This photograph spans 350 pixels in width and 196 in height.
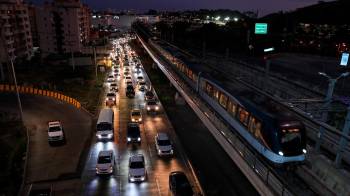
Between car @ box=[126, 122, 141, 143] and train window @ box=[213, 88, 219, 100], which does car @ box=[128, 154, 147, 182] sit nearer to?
car @ box=[126, 122, 141, 143]

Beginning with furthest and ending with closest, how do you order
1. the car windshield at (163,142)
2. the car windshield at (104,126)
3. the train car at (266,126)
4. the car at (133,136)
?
the car windshield at (104,126) < the car at (133,136) < the car windshield at (163,142) < the train car at (266,126)

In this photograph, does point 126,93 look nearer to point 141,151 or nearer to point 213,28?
point 141,151

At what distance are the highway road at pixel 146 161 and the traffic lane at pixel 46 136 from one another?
1.83 metres

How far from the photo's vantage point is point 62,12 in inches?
3349

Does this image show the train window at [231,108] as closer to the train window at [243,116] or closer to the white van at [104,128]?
the train window at [243,116]

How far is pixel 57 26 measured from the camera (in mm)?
84938

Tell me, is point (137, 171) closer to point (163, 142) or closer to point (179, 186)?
point (179, 186)

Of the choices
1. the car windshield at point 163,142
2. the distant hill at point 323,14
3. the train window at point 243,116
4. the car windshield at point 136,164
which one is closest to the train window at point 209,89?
the car windshield at point 163,142

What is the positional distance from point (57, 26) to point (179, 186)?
3173 inches

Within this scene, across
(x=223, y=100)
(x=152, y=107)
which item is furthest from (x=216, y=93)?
(x=152, y=107)

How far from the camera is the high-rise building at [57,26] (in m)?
83.8

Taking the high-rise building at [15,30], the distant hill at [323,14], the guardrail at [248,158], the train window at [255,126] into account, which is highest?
the distant hill at [323,14]

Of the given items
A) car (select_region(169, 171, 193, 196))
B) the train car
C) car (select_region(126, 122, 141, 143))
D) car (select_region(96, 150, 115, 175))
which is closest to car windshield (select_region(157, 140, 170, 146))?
car (select_region(126, 122, 141, 143))

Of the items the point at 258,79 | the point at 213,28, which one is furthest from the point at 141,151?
the point at 213,28
